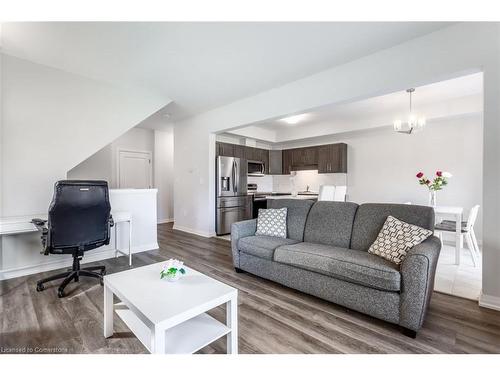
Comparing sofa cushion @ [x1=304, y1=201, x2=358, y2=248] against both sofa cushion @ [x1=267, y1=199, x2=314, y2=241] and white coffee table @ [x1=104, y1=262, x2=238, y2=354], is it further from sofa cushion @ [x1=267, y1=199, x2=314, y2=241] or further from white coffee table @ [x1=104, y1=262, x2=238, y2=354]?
white coffee table @ [x1=104, y1=262, x2=238, y2=354]

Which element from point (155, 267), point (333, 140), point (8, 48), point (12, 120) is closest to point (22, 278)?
point (12, 120)

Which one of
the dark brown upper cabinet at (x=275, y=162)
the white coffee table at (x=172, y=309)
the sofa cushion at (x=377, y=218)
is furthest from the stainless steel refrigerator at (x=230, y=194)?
the white coffee table at (x=172, y=309)

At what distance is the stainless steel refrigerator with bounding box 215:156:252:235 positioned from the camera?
5059 mm

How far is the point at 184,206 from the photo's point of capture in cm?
560

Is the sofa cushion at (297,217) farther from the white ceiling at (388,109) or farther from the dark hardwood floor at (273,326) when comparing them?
the white ceiling at (388,109)

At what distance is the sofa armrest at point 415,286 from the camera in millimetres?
1666

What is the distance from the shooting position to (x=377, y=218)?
2424 millimetres

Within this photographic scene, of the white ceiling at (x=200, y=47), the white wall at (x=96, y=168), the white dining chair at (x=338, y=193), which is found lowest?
the white dining chair at (x=338, y=193)

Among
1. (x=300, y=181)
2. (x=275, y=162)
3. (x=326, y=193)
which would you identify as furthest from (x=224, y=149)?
(x=300, y=181)

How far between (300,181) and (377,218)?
4.32 m

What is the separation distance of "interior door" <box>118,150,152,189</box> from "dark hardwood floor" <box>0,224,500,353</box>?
147 inches

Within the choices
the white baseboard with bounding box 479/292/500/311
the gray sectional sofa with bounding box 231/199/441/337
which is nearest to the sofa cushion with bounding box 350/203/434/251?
the gray sectional sofa with bounding box 231/199/441/337

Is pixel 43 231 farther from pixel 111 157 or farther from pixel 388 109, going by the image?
pixel 388 109

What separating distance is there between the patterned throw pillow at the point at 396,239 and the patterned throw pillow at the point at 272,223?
3.39 feet
